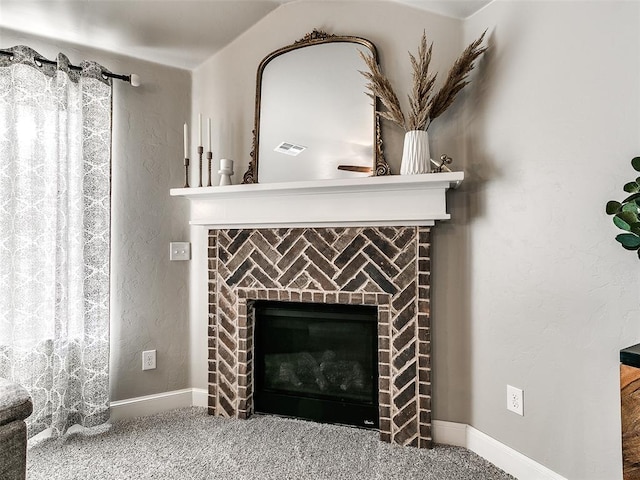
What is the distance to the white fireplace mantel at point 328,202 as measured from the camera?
194cm

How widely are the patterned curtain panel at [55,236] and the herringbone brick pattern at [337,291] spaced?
657 mm

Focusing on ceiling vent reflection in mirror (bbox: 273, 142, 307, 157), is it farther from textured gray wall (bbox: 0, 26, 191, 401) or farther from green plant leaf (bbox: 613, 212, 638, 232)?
green plant leaf (bbox: 613, 212, 638, 232)

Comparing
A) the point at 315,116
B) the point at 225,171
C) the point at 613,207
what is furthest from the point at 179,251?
the point at 613,207

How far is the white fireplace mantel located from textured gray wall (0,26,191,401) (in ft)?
0.84

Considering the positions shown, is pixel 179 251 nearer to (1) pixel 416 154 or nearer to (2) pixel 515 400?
(1) pixel 416 154

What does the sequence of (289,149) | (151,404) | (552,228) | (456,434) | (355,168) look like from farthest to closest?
(151,404) < (289,149) < (355,168) < (456,434) < (552,228)

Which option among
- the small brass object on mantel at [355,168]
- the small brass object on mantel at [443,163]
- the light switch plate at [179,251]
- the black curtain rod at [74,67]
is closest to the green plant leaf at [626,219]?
the small brass object on mantel at [443,163]

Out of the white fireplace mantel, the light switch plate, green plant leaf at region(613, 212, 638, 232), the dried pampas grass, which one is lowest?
the light switch plate

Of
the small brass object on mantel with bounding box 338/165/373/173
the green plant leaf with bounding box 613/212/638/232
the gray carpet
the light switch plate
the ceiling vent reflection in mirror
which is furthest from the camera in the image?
the light switch plate

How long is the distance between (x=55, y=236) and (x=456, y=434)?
2.36 metres

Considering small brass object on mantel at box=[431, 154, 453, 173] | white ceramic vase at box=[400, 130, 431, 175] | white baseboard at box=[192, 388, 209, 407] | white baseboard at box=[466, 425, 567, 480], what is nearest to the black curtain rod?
white ceramic vase at box=[400, 130, 431, 175]

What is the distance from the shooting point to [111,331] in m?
2.39

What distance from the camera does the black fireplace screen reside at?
2244 millimetres

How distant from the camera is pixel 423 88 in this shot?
6.27 ft
